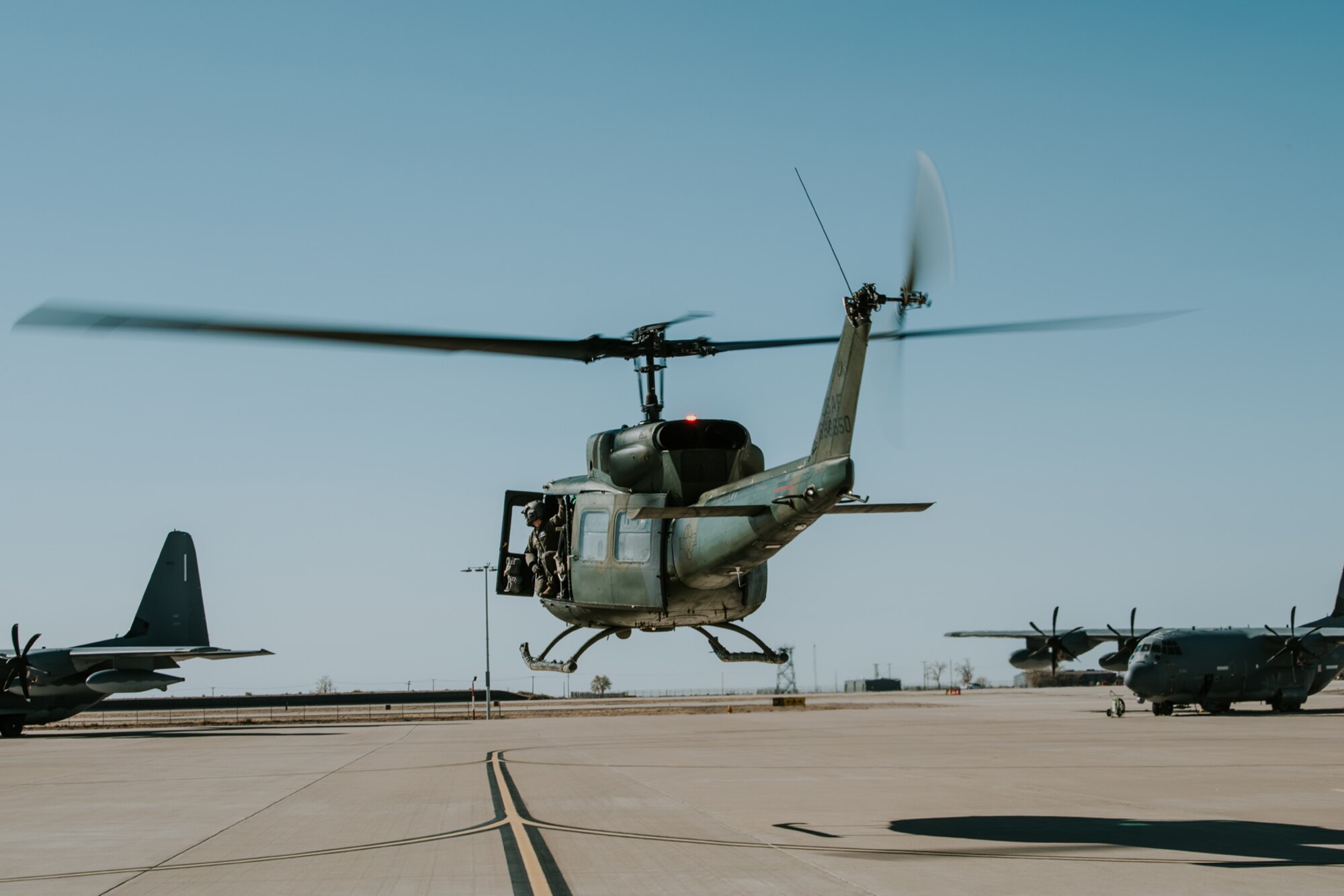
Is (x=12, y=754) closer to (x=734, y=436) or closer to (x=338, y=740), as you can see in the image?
(x=338, y=740)

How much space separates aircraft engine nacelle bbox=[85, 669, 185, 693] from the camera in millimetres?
45781

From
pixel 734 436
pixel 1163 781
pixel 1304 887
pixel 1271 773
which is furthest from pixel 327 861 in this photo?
pixel 1271 773

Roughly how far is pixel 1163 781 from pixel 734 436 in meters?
12.7

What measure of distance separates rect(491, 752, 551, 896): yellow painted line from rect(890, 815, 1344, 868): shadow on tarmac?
4.75 meters

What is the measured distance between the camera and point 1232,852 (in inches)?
509

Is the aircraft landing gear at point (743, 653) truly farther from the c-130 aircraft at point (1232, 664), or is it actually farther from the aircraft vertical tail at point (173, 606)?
A: the aircraft vertical tail at point (173, 606)

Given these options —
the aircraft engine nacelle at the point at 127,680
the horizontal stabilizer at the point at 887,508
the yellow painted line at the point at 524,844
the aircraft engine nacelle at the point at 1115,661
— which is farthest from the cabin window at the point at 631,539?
the aircraft engine nacelle at the point at 1115,661

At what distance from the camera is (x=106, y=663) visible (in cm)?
4706

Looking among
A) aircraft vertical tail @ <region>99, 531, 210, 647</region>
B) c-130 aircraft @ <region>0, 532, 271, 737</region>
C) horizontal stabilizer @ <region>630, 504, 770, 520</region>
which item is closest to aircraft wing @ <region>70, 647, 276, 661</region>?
c-130 aircraft @ <region>0, 532, 271, 737</region>

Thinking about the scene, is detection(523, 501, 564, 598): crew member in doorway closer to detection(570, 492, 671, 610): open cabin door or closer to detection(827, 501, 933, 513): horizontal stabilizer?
detection(570, 492, 671, 610): open cabin door

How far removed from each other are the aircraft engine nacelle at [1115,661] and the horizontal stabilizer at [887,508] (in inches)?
1678

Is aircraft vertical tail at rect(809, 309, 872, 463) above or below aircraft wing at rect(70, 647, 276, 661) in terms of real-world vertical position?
above

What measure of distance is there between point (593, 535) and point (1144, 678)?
35597 millimetres

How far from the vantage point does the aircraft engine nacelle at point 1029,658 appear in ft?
174
